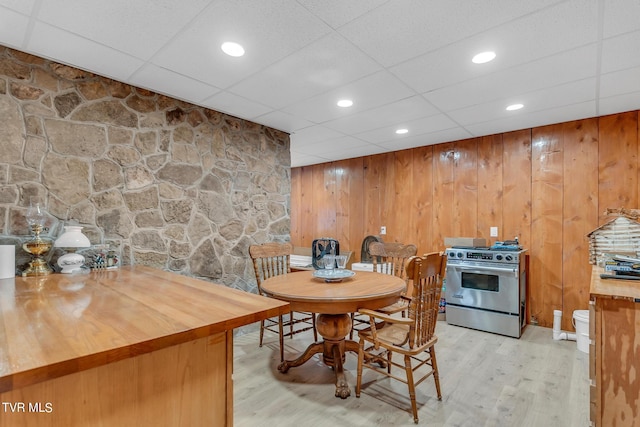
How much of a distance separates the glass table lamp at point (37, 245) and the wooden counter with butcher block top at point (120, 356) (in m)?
0.61

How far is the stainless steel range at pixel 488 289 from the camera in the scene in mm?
3324

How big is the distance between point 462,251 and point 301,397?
249 cm

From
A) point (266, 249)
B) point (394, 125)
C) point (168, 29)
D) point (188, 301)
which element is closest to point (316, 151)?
point (394, 125)

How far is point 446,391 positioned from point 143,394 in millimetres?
2075

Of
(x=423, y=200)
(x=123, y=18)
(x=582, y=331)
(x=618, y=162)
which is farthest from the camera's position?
(x=423, y=200)

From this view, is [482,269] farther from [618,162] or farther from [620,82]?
[620,82]

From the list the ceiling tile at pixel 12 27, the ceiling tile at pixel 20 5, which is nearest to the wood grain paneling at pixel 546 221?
the ceiling tile at pixel 20 5

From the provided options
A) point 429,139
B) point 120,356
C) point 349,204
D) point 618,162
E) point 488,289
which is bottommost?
point 488,289

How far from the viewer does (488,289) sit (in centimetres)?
351

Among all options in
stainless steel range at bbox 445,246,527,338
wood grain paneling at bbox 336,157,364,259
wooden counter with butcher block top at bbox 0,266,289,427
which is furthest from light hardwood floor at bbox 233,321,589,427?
wood grain paneling at bbox 336,157,364,259

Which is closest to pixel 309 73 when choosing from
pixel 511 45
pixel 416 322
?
pixel 511 45

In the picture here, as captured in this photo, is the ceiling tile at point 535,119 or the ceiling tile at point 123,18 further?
the ceiling tile at point 535,119

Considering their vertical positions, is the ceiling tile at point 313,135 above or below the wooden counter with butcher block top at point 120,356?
above

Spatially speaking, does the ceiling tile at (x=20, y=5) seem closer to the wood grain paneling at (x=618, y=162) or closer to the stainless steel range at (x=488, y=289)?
the stainless steel range at (x=488, y=289)
